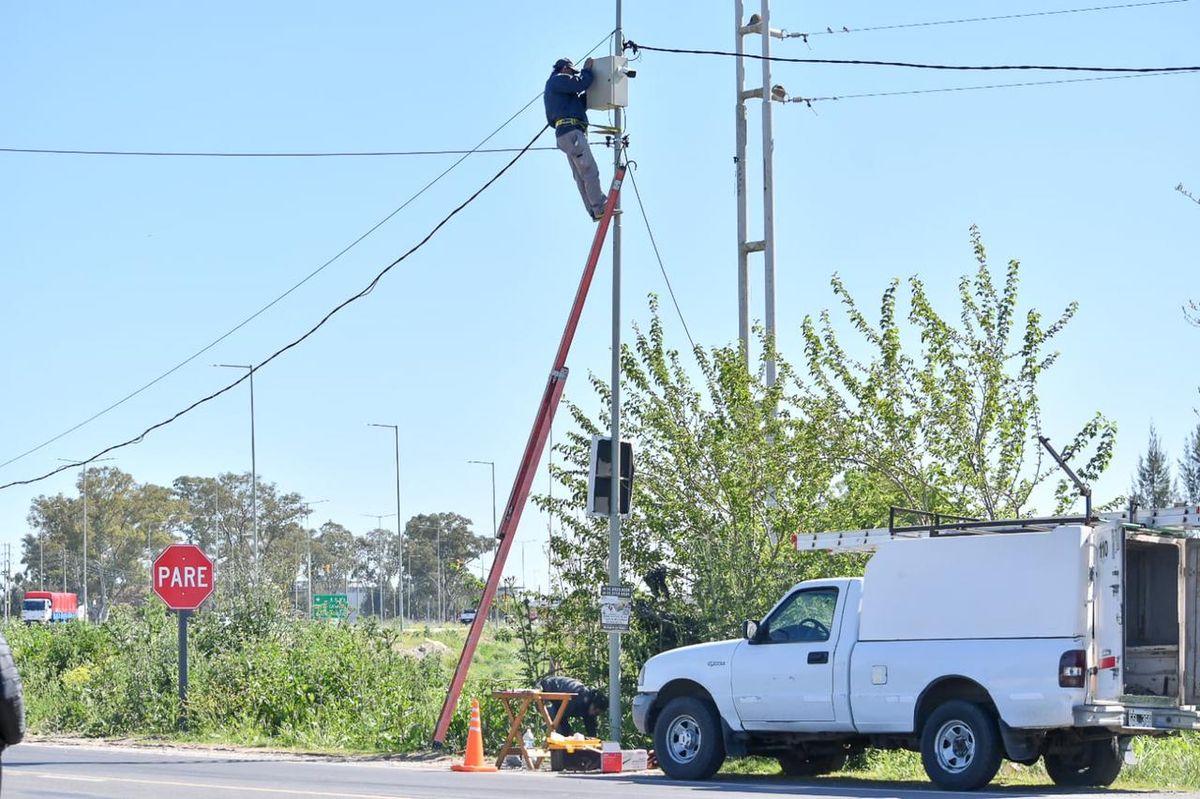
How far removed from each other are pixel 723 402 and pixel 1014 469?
4.21m

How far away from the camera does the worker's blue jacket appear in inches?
803

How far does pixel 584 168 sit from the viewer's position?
68.0 feet

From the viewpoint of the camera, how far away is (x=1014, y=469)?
853 inches

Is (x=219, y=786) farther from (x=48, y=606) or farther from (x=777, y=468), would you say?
(x=48, y=606)

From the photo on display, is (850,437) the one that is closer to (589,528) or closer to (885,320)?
(885,320)

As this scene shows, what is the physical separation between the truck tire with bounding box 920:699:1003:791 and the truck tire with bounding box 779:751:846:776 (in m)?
2.58

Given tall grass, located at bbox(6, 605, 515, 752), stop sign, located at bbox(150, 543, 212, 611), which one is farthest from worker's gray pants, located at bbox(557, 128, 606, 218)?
stop sign, located at bbox(150, 543, 212, 611)

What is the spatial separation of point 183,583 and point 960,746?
13.4 m

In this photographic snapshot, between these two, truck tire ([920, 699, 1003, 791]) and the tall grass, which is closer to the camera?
truck tire ([920, 699, 1003, 791])

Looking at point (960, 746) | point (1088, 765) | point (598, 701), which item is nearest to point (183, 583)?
point (598, 701)

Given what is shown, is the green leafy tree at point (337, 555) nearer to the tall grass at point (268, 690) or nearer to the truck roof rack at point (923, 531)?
the tall grass at point (268, 690)

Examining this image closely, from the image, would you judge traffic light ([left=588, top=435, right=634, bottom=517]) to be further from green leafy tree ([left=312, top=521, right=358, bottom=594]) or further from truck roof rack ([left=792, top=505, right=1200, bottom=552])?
green leafy tree ([left=312, top=521, right=358, bottom=594])

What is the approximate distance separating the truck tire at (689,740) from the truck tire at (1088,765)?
3287mm

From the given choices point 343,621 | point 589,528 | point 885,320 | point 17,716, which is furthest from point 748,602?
point 17,716
